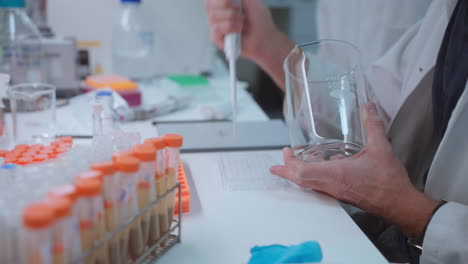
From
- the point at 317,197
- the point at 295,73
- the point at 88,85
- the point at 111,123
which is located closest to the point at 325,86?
the point at 295,73

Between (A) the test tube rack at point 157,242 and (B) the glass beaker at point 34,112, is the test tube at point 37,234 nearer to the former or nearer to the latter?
(A) the test tube rack at point 157,242

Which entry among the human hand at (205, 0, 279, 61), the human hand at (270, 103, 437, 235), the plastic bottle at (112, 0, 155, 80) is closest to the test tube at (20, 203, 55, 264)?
the human hand at (270, 103, 437, 235)

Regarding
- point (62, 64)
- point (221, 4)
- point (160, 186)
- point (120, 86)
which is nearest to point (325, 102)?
point (160, 186)

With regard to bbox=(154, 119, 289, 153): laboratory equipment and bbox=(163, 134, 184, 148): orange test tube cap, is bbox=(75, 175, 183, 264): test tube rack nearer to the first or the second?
bbox=(163, 134, 184, 148): orange test tube cap

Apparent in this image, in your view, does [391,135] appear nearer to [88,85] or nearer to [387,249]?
[387,249]

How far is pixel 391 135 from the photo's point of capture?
43.9 inches

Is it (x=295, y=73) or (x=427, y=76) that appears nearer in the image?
(x=295, y=73)

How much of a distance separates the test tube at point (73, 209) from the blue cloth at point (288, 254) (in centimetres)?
22

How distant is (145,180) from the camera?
56cm

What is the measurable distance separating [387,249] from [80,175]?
638 millimetres

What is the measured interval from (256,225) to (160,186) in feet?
0.62

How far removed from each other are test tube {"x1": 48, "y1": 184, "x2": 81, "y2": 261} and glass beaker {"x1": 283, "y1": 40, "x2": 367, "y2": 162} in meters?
0.49

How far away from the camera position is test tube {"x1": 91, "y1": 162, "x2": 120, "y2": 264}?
1.65 feet

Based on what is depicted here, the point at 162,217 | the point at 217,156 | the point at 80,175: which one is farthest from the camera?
the point at 217,156
